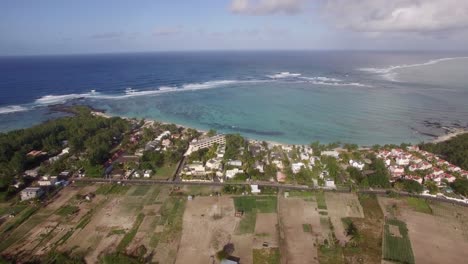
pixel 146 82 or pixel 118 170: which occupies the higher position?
pixel 146 82

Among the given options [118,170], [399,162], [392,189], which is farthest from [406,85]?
[118,170]

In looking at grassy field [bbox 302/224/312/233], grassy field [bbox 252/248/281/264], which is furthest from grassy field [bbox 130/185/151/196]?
grassy field [bbox 302/224/312/233]

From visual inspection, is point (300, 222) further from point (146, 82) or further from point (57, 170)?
point (146, 82)

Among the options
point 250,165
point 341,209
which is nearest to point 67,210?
point 250,165

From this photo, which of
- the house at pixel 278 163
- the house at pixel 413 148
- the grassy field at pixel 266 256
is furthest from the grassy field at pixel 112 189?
the house at pixel 413 148

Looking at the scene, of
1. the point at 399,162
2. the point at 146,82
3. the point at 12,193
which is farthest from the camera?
the point at 146,82

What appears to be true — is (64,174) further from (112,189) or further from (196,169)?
(196,169)

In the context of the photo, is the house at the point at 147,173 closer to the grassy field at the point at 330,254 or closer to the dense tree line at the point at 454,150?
the grassy field at the point at 330,254
